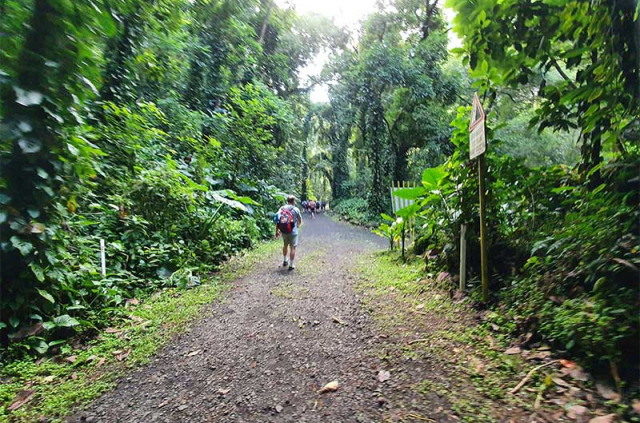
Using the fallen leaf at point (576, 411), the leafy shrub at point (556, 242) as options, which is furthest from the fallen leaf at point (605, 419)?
the leafy shrub at point (556, 242)

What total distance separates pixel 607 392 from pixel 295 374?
2253 millimetres

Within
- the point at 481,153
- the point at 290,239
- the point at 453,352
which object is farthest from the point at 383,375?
the point at 290,239

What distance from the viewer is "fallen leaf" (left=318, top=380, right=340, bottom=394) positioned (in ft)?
7.95

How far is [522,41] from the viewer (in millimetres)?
2896

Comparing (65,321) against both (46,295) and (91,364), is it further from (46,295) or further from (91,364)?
(91,364)

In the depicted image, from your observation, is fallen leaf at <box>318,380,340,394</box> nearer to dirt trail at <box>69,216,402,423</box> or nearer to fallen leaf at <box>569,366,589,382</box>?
dirt trail at <box>69,216,402,423</box>

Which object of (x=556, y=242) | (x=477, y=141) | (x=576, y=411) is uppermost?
(x=477, y=141)

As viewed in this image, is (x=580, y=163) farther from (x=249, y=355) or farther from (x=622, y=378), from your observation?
(x=249, y=355)

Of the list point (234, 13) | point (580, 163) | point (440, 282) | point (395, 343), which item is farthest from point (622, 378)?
point (234, 13)

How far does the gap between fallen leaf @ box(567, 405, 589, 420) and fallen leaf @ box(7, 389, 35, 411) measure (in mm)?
3946

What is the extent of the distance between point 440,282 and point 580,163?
2360 mm

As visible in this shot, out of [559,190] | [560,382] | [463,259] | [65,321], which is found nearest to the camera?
[560,382]

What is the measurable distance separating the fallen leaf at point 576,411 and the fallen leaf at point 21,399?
3.95 metres

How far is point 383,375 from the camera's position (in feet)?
8.43
